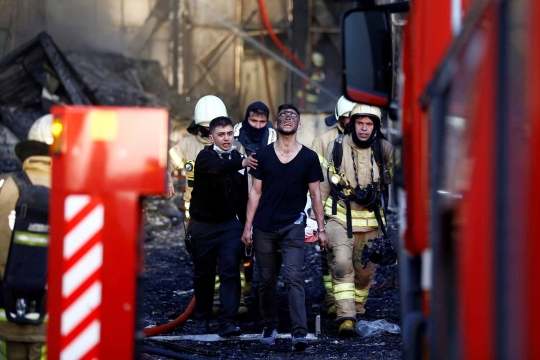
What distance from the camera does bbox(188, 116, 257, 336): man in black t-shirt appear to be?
25.7 ft

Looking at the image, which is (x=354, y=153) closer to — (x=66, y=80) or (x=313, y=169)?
(x=313, y=169)

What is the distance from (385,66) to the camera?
4.32m

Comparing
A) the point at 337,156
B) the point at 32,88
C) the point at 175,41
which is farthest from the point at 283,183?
the point at 175,41

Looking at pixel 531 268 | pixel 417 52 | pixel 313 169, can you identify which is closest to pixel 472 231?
pixel 531 268

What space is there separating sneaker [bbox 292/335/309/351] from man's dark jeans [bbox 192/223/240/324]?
2.11ft

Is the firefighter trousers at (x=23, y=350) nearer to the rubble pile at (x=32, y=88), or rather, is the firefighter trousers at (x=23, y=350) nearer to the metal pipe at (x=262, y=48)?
the rubble pile at (x=32, y=88)

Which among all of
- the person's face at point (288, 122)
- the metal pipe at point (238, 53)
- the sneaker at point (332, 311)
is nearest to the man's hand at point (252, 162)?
the person's face at point (288, 122)

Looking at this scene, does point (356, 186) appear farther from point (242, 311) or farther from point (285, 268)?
point (242, 311)

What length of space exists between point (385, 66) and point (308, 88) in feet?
46.9

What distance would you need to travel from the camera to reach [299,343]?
7.37 m

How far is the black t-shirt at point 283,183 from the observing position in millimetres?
7504

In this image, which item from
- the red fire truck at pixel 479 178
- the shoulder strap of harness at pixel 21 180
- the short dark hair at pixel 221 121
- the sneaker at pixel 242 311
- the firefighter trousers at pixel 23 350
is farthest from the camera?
the sneaker at pixel 242 311

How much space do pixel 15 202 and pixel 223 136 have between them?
3.46 metres

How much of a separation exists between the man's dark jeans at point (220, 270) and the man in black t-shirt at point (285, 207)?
32cm
